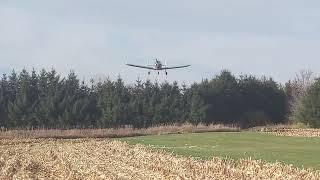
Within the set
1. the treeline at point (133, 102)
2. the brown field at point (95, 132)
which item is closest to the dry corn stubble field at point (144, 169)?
the brown field at point (95, 132)

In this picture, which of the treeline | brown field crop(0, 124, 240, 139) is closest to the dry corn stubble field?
brown field crop(0, 124, 240, 139)

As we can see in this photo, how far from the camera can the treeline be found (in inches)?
3204

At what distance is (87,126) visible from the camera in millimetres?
81688

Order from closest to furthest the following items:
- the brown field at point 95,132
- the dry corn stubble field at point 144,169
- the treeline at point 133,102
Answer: the dry corn stubble field at point 144,169, the brown field at point 95,132, the treeline at point 133,102

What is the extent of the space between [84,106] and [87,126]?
280cm

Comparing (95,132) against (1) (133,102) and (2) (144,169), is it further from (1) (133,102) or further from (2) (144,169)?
(2) (144,169)

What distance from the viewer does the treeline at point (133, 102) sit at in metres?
81.4

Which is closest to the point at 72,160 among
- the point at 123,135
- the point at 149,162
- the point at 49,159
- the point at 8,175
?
the point at 49,159

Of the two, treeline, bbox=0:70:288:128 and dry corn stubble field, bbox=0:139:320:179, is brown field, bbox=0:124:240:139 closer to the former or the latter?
treeline, bbox=0:70:288:128

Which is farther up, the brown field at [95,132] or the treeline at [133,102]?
the treeline at [133,102]

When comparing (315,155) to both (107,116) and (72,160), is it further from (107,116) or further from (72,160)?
(107,116)

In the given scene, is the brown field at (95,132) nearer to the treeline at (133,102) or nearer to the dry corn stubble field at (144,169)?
the treeline at (133,102)

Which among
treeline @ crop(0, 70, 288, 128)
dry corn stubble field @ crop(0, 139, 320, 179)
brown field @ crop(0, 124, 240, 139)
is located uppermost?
treeline @ crop(0, 70, 288, 128)

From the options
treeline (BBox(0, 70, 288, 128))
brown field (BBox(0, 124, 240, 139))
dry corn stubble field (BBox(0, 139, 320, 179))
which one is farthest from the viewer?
treeline (BBox(0, 70, 288, 128))
